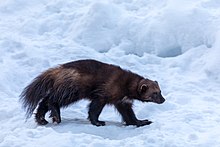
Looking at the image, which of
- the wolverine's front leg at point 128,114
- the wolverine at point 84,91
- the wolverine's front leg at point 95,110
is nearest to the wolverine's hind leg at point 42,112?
the wolverine at point 84,91

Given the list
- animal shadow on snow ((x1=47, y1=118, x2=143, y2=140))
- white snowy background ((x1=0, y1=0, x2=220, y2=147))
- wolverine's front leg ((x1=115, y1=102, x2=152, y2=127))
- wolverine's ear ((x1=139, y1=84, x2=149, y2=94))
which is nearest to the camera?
white snowy background ((x1=0, y1=0, x2=220, y2=147))

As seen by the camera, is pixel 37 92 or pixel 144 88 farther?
pixel 144 88

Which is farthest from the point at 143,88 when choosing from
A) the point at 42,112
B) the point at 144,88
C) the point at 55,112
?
the point at 42,112

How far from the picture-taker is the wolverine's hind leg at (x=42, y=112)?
552cm

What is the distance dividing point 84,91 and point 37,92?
0.44m

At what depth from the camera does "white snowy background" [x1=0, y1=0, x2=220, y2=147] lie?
5.09 meters

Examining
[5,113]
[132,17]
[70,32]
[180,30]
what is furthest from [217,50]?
[5,113]

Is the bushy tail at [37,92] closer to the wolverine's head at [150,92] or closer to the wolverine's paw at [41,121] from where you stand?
the wolverine's paw at [41,121]

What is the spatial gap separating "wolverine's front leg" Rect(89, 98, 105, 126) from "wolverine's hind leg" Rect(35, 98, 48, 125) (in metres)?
0.43

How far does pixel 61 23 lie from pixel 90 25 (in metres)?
0.51

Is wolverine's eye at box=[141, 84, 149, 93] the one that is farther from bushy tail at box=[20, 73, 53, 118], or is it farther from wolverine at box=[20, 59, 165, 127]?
bushy tail at box=[20, 73, 53, 118]

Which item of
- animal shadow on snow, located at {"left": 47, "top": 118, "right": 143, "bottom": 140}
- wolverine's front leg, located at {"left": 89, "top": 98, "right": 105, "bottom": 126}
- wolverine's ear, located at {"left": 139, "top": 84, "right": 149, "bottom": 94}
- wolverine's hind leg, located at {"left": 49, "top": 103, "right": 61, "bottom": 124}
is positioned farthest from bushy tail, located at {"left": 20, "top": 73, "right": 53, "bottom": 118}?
wolverine's ear, located at {"left": 139, "top": 84, "right": 149, "bottom": 94}

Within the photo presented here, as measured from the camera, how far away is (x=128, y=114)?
573cm

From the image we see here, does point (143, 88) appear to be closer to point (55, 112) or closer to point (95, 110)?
point (95, 110)
